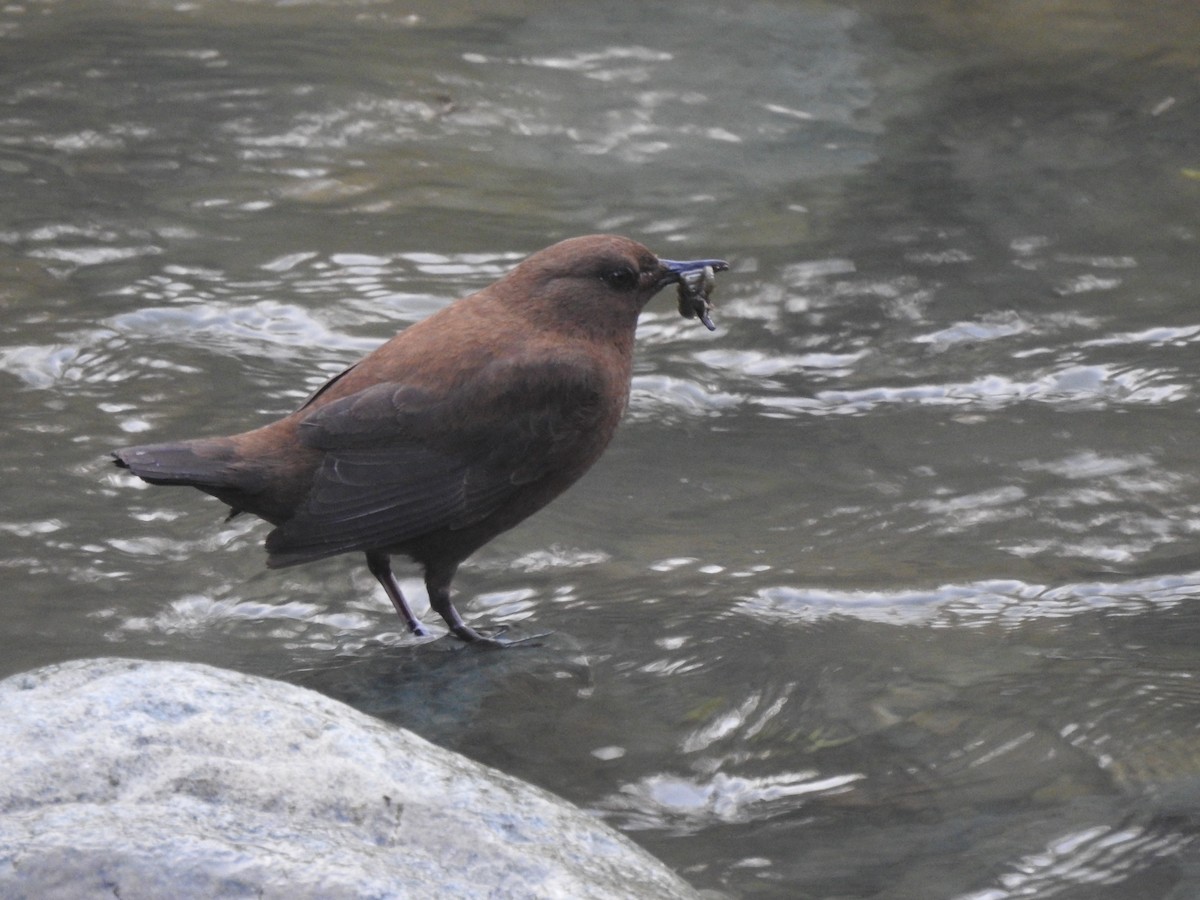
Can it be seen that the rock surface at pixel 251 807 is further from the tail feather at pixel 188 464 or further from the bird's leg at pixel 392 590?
the bird's leg at pixel 392 590

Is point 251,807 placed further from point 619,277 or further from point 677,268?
point 677,268

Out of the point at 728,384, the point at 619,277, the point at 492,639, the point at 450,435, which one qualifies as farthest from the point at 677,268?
the point at 728,384

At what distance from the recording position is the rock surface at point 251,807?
2252mm

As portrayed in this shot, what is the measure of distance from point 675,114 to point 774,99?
0.52 metres

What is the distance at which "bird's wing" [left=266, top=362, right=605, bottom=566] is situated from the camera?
3.80 meters

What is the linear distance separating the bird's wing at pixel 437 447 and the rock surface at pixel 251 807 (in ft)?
3.31

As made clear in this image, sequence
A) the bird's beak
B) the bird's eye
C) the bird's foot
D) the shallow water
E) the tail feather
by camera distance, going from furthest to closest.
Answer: the bird's beak → the bird's eye → the bird's foot → the tail feather → the shallow water

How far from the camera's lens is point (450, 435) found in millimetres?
3941

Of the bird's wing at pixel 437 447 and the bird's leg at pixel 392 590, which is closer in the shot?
the bird's wing at pixel 437 447

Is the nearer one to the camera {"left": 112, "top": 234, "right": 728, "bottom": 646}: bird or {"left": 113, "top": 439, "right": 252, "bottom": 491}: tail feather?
{"left": 113, "top": 439, "right": 252, "bottom": 491}: tail feather

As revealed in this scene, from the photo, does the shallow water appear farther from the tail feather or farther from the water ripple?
the tail feather

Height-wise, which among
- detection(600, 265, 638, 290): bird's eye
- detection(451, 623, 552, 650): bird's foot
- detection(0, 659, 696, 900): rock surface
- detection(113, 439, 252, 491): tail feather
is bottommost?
detection(451, 623, 552, 650): bird's foot

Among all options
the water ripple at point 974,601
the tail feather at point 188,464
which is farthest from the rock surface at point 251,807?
the water ripple at point 974,601

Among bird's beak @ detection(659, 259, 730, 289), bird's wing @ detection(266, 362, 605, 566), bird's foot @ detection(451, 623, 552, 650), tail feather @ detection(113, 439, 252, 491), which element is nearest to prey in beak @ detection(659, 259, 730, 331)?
bird's beak @ detection(659, 259, 730, 289)
